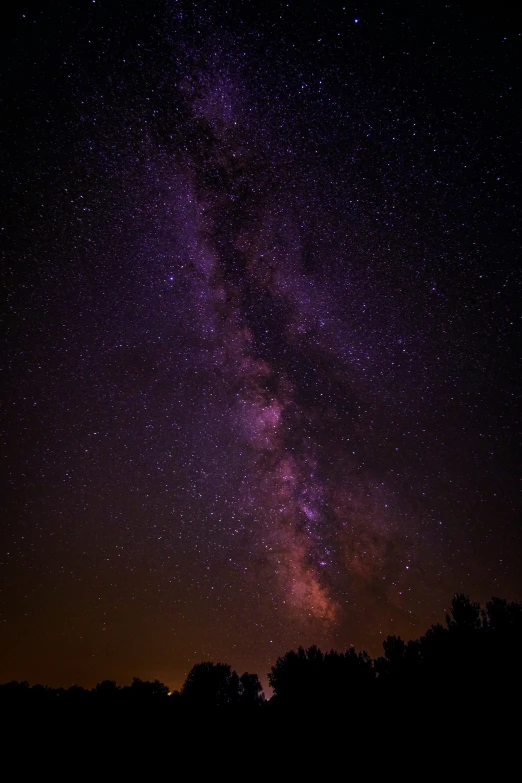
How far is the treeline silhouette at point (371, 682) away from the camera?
42.2 ft

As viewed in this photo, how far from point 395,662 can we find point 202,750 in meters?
10.9

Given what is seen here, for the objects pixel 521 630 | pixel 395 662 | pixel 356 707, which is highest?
pixel 521 630

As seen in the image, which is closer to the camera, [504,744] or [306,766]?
[504,744]

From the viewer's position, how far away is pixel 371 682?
18.0 metres

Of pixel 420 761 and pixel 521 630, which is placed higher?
pixel 521 630

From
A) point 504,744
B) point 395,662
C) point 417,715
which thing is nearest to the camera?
point 504,744

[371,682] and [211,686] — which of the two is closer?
[371,682]

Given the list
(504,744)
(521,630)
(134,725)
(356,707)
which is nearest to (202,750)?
(134,725)

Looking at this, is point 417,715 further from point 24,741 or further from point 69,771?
point 24,741

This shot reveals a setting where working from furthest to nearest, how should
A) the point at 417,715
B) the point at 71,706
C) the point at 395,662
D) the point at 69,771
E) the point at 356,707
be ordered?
the point at 395,662, the point at 71,706, the point at 356,707, the point at 417,715, the point at 69,771

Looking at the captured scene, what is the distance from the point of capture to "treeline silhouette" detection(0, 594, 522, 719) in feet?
42.2

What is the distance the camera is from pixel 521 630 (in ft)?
50.6

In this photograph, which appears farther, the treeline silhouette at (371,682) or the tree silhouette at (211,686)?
the tree silhouette at (211,686)

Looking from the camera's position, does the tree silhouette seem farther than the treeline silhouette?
Yes
